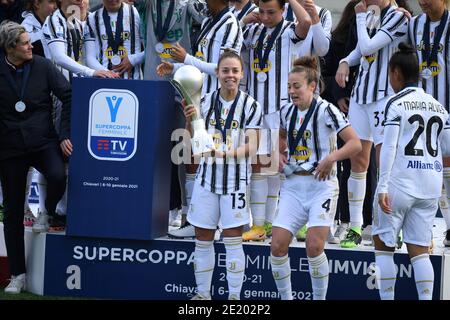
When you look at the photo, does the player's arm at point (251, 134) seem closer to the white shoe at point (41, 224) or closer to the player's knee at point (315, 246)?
the player's knee at point (315, 246)

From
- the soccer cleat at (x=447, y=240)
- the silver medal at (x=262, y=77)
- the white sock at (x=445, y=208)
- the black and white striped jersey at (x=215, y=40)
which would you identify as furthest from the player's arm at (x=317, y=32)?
the soccer cleat at (x=447, y=240)

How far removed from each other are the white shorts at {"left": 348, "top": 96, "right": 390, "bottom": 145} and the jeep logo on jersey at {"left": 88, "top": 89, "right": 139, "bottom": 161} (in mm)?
1639

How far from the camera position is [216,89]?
7.23m

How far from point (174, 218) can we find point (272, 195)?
92 cm

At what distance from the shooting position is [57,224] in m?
7.49

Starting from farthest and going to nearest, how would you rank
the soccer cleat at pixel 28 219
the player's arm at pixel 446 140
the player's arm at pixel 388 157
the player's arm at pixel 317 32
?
the soccer cleat at pixel 28 219 → the player's arm at pixel 317 32 → the player's arm at pixel 446 140 → the player's arm at pixel 388 157

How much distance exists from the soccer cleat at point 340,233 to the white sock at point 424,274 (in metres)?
1.08

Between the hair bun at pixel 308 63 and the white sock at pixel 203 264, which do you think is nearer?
the hair bun at pixel 308 63

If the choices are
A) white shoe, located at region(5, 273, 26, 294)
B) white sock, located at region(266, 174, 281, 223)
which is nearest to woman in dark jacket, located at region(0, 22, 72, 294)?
white shoe, located at region(5, 273, 26, 294)

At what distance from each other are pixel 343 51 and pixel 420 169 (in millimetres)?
2393

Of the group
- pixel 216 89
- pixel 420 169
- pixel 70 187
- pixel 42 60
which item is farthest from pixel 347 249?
pixel 42 60

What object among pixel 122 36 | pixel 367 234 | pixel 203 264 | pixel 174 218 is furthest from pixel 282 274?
pixel 122 36

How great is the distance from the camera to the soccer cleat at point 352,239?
7117 mm

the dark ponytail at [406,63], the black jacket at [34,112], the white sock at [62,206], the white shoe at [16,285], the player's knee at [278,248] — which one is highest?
the dark ponytail at [406,63]
